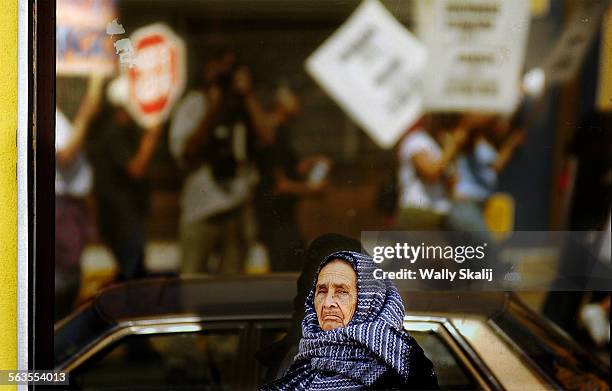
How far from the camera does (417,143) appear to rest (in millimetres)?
2928

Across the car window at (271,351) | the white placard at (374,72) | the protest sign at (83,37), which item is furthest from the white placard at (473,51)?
the protest sign at (83,37)

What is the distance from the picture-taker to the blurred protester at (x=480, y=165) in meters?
2.93

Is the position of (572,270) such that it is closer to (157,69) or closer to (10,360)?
(157,69)

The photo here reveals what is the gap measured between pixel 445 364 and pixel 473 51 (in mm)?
1166

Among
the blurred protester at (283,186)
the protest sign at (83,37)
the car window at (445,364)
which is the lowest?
the car window at (445,364)

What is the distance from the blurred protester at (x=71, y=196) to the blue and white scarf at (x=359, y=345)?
2.76 feet

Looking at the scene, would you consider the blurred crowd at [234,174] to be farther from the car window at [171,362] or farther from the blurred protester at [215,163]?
the car window at [171,362]

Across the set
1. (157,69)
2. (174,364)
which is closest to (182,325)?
(174,364)

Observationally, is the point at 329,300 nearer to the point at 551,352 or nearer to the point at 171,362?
the point at 171,362

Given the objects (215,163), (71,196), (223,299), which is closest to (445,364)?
(223,299)

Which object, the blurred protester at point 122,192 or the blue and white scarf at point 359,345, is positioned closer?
the blue and white scarf at point 359,345

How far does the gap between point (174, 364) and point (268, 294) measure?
44 cm

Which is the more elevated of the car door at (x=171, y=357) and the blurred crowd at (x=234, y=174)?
the blurred crowd at (x=234, y=174)

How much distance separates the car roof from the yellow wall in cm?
31
